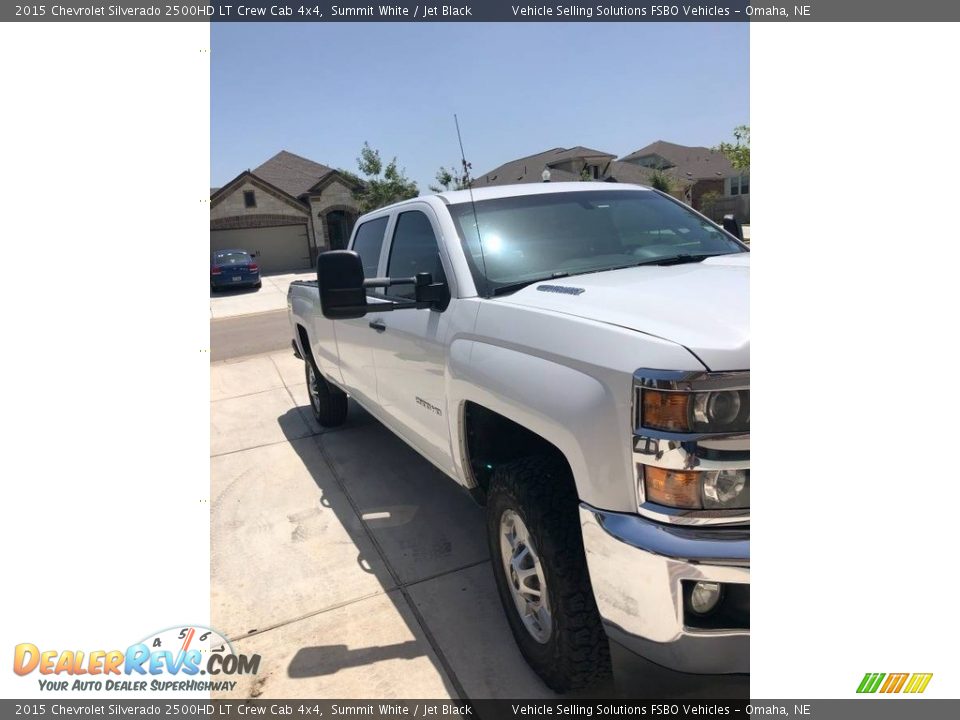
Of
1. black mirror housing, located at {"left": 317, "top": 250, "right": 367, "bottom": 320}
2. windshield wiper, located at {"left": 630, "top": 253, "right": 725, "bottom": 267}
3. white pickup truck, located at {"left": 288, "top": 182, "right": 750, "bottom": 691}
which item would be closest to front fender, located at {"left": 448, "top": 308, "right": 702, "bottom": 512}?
white pickup truck, located at {"left": 288, "top": 182, "right": 750, "bottom": 691}

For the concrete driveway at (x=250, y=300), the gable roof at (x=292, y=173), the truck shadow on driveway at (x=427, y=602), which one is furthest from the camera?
the gable roof at (x=292, y=173)

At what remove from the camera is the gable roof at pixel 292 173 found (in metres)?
33.5

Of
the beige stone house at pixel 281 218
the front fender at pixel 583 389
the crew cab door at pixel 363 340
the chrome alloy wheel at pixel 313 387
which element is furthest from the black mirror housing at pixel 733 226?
the beige stone house at pixel 281 218

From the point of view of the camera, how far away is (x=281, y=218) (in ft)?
105

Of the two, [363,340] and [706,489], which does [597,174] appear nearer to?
[363,340]

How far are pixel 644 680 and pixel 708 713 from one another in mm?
507

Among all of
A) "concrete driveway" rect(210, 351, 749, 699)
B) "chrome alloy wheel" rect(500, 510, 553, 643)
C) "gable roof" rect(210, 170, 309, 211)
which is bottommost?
"concrete driveway" rect(210, 351, 749, 699)

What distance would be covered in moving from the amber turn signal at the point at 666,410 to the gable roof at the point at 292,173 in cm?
3303

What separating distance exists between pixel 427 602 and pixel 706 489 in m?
1.80

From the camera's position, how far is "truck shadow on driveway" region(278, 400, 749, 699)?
8.07 ft

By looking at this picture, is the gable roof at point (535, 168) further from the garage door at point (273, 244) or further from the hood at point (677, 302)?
the garage door at point (273, 244)

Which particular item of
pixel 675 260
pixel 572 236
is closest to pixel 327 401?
pixel 572 236

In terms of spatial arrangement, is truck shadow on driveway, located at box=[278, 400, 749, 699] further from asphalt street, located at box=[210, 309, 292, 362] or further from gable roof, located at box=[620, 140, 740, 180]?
asphalt street, located at box=[210, 309, 292, 362]
